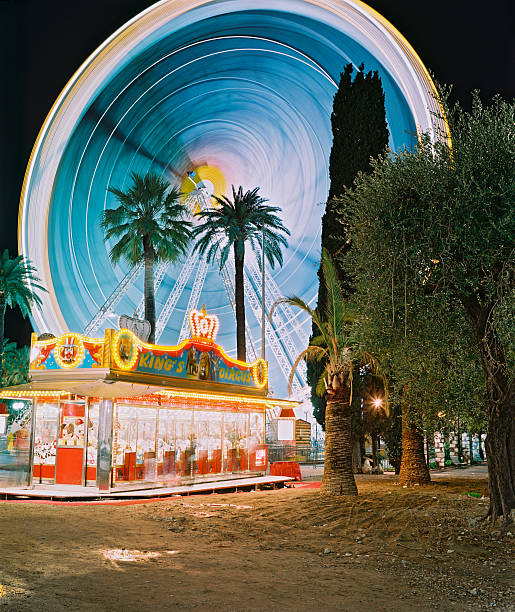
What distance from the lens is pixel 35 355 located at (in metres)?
16.7

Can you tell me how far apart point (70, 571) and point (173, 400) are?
11613 millimetres

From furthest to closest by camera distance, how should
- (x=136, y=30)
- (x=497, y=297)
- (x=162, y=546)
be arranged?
(x=136, y=30)
(x=497, y=297)
(x=162, y=546)

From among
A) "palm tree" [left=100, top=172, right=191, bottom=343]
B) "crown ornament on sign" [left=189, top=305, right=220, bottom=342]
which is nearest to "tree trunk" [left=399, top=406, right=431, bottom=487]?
"crown ornament on sign" [left=189, top=305, right=220, bottom=342]

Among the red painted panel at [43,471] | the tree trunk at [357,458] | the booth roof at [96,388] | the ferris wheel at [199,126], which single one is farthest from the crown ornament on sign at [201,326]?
the ferris wheel at [199,126]

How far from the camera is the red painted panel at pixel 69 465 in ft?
56.7

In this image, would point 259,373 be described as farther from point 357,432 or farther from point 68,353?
point 68,353

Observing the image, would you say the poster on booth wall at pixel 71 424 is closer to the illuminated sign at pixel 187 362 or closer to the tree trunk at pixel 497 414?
the illuminated sign at pixel 187 362

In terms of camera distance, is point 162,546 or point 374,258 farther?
point 374,258

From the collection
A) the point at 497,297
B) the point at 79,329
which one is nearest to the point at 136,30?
the point at 79,329

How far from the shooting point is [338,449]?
1741cm

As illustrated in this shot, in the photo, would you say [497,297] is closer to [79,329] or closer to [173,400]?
[173,400]

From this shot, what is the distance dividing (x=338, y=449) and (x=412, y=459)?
3550 mm

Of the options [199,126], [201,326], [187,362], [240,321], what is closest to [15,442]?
[187,362]

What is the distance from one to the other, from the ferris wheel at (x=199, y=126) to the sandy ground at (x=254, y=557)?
56.9 ft
